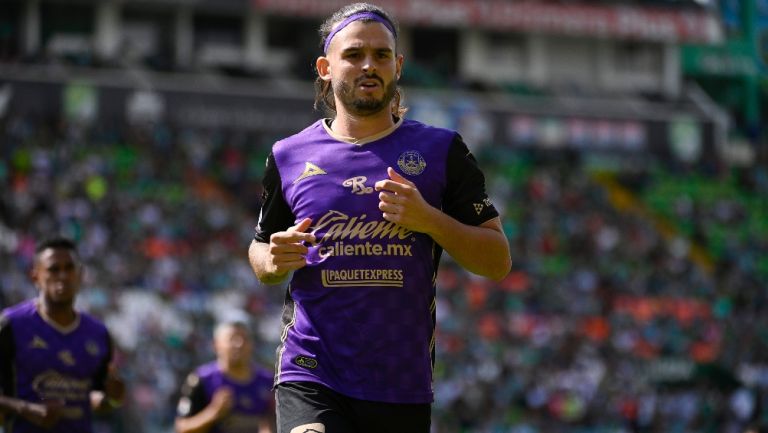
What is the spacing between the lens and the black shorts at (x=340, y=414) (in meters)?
4.77

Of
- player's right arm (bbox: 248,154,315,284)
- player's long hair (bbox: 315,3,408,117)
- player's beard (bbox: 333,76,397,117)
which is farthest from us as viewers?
player's long hair (bbox: 315,3,408,117)

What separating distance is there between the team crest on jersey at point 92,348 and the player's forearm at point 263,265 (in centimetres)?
335

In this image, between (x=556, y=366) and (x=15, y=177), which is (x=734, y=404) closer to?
(x=556, y=366)

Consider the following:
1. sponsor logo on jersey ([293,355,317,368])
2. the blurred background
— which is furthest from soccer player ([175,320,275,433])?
the blurred background

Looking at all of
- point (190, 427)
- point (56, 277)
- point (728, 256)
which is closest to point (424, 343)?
point (56, 277)

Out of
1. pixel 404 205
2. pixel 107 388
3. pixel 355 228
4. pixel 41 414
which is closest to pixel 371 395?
pixel 355 228

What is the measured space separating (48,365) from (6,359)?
9.6 inches

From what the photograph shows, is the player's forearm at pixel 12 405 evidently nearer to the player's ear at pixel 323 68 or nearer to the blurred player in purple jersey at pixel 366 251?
the blurred player in purple jersey at pixel 366 251

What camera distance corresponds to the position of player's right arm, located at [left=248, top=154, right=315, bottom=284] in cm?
472

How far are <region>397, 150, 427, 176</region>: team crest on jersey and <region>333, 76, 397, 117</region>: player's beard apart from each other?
7.7 inches

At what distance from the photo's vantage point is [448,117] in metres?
35.5

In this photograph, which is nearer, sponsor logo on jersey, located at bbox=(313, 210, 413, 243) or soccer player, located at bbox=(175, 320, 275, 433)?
sponsor logo on jersey, located at bbox=(313, 210, 413, 243)

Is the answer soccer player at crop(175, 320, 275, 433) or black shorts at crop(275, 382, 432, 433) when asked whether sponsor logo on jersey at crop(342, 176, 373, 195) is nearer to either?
black shorts at crop(275, 382, 432, 433)

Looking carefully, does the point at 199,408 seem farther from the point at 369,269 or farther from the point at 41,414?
the point at 369,269
